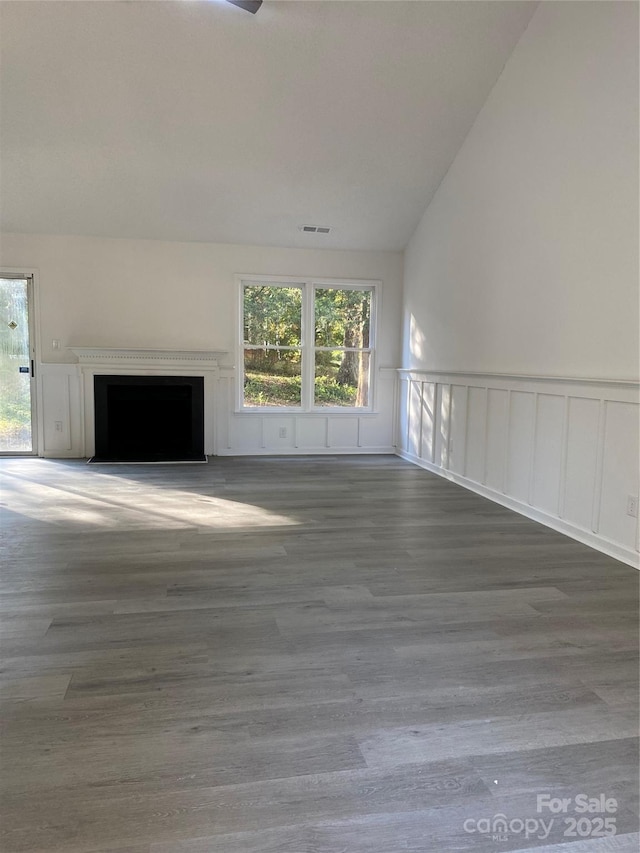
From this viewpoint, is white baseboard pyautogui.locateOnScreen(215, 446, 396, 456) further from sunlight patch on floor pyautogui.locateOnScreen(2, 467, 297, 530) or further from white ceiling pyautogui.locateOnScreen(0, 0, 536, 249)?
white ceiling pyautogui.locateOnScreen(0, 0, 536, 249)

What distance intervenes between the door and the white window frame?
7.76 feet

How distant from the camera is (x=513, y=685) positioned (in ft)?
6.75

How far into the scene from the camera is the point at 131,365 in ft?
21.6

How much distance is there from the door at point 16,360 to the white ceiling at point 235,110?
68cm

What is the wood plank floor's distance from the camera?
1.45 metres

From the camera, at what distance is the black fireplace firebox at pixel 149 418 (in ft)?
21.6

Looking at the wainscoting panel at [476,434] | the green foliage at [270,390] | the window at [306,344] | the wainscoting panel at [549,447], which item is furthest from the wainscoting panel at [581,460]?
the green foliage at [270,390]

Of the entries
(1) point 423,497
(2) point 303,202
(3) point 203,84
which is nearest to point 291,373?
(2) point 303,202

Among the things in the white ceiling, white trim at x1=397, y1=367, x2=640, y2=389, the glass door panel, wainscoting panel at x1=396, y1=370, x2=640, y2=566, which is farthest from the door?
wainscoting panel at x1=396, y1=370, x2=640, y2=566

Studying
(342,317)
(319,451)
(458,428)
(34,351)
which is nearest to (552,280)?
(458,428)

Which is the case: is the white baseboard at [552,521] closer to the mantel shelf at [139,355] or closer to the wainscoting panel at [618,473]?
the wainscoting panel at [618,473]

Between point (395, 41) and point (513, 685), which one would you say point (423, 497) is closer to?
point (513, 685)

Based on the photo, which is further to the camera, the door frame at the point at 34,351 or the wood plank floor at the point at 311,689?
the door frame at the point at 34,351

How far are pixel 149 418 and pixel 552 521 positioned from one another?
4.63 meters
